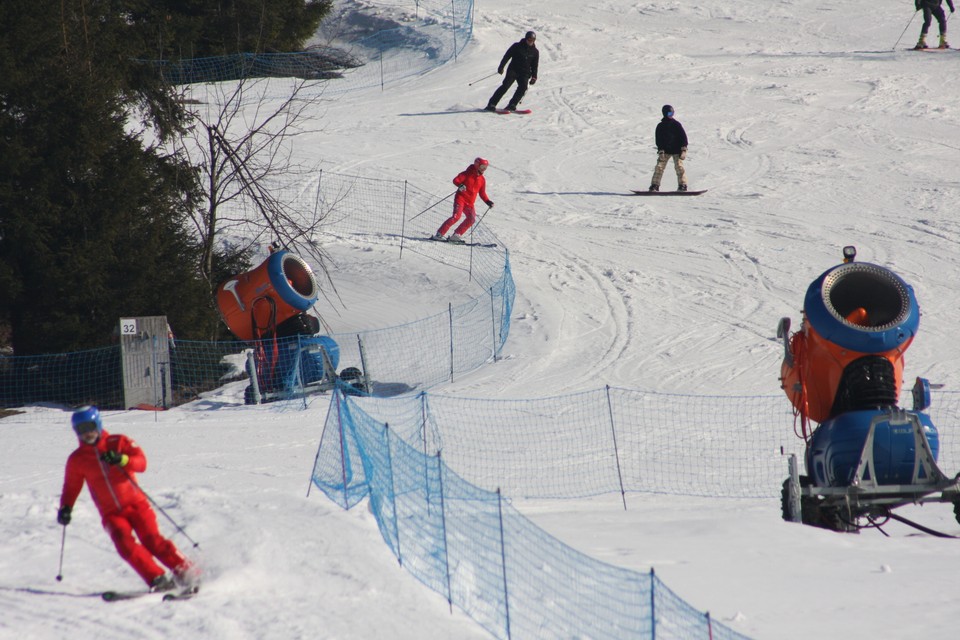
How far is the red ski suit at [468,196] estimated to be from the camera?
63.7ft

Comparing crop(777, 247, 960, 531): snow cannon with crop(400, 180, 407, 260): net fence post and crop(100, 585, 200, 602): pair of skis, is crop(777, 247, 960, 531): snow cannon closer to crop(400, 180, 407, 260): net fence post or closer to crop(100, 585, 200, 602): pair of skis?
crop(100, 585, 200, 602): pair of skis

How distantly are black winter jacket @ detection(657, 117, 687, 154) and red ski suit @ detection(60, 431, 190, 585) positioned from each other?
15.8 meters

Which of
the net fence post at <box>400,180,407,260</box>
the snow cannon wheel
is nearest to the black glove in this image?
the snow cannon wheel

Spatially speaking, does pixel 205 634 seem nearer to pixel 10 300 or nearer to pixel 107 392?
pixel 107 392

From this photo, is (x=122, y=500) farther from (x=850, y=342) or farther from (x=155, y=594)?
(x=850, y=342)

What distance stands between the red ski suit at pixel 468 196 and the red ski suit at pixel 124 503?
1228 centimetres

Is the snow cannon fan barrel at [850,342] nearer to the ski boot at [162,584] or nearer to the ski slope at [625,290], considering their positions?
the ski slope at [625,290]

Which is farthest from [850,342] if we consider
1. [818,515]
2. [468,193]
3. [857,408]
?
[468,193]

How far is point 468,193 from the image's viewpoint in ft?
64.4

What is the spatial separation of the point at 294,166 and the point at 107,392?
9.13 m

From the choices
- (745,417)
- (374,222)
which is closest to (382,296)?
(374,222)

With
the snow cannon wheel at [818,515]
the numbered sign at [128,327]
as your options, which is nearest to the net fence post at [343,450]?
the snow cannon wheel at [818,515]

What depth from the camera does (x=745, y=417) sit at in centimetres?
1322

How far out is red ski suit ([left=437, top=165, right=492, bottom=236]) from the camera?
19.4m
